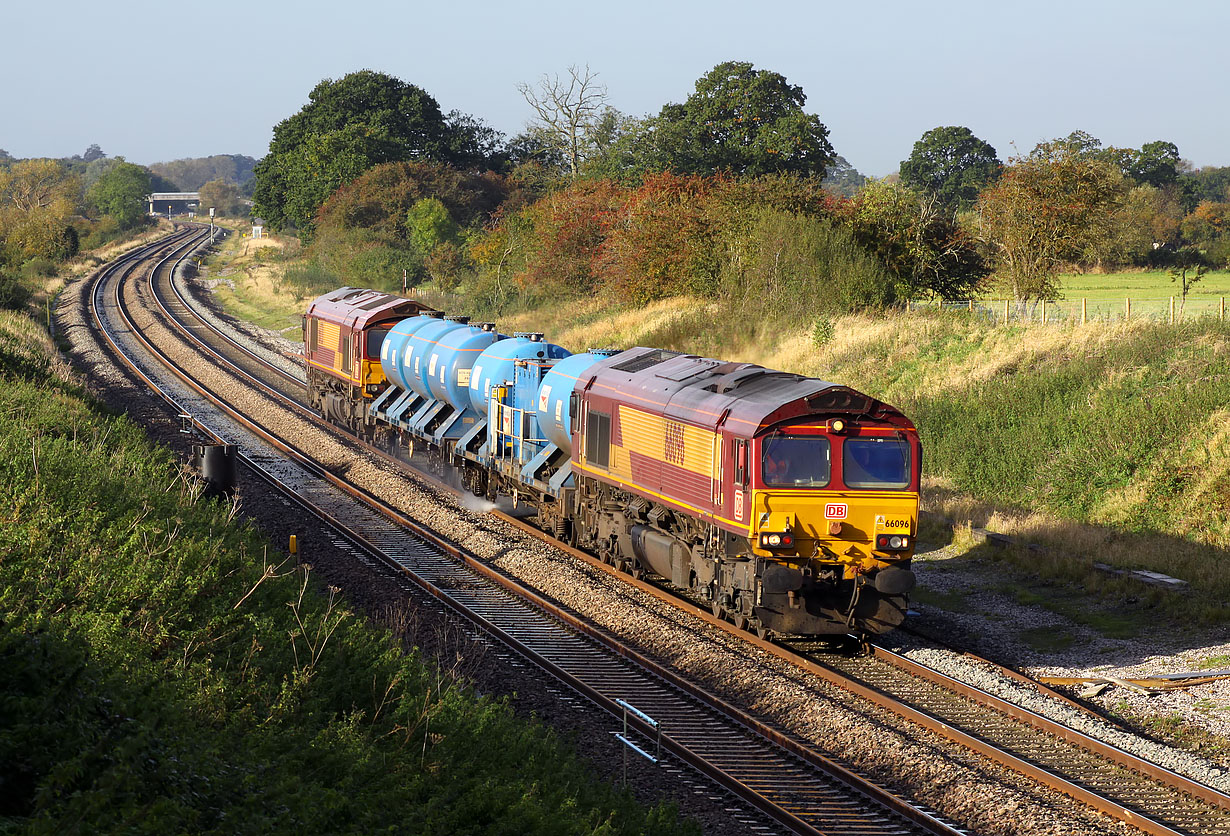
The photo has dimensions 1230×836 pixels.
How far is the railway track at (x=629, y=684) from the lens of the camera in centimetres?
1168

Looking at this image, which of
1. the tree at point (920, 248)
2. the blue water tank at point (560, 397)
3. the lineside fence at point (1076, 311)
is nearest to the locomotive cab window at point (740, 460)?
the blue water tank at point (560, 397)

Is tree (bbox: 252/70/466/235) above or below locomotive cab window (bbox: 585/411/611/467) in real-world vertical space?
above

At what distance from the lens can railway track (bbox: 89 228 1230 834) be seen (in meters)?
11.5

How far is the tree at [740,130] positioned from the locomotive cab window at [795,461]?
5330 cm

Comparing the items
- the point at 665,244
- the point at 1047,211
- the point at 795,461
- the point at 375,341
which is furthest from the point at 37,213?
the point at 795,461

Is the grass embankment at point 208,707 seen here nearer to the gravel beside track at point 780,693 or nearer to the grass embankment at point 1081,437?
the gravel beside track at point 780,693

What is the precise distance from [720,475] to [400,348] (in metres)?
17.0

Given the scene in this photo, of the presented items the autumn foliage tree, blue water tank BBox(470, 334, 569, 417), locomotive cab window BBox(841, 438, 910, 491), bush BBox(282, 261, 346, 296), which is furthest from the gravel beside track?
bush BBox(282, 261, 346, 296)

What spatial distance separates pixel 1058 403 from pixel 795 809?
650 inches

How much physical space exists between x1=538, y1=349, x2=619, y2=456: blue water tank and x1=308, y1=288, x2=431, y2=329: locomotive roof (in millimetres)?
11263

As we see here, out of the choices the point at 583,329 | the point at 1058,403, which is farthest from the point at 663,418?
the point at 583,329

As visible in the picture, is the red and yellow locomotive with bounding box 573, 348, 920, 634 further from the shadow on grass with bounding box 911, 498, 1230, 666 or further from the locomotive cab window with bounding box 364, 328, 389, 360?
the locomotive cab window with bounding box 364, 328, 389, 360

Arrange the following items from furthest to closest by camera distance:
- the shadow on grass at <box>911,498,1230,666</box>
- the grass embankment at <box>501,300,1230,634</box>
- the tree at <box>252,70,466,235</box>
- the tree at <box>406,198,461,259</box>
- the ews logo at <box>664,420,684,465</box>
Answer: the tree at <box>252,70,466,235</box> < the tree at <box>406,198,461,259</box> < the grass embankment at <box>501,300,1230,634</box> < the ews logo at <box>664,420,684,465</box> < the shadow on grass at <box>911,498,1230,666</box>

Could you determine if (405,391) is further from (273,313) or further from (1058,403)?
(273,313)
